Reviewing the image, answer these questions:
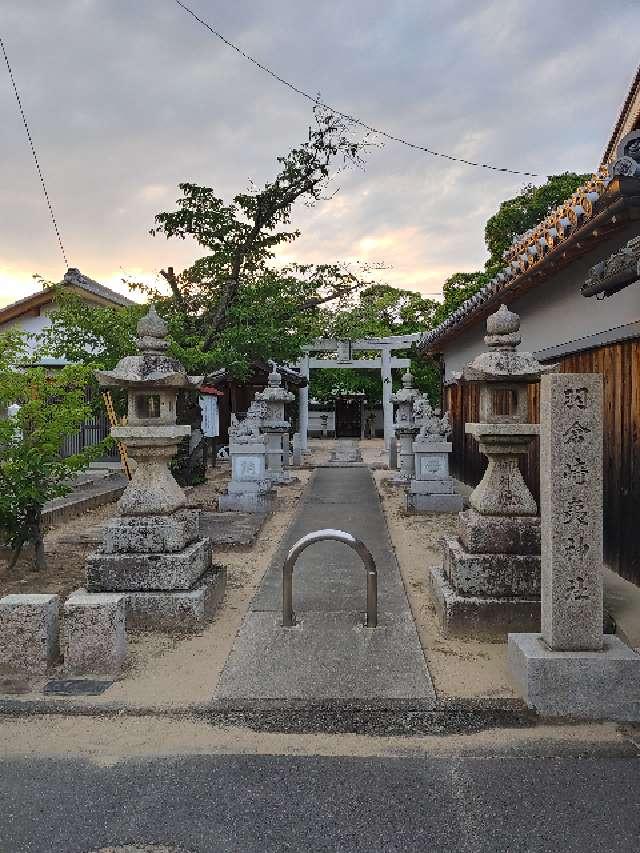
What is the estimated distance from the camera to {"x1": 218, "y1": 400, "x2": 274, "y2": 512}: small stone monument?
1154 cm

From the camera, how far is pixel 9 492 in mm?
6785

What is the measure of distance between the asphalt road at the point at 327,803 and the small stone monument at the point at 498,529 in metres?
1.63

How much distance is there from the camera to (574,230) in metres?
5.54

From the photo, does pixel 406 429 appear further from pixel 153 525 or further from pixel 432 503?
pixel 153 525

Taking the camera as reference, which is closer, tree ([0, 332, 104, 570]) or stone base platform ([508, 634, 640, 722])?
stone base platform ([508, 634, 640, 722])

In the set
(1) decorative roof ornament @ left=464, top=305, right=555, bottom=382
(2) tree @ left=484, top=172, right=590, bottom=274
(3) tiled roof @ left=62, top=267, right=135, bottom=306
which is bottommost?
(1) decorative roof ornament @ left=464, top=305, right=555, bottom=382

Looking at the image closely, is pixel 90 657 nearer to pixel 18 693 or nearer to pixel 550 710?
pixel 18 693

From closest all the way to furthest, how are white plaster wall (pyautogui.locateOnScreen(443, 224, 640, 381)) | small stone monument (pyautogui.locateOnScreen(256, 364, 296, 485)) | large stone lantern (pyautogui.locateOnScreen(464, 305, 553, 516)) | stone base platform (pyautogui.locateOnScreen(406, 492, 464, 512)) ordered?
1. large stone lantern (pyautogui.locateOnScreen(464, 305, 553, 516))
2. white plaster wall (pyautogui.locateOnScreen(443, 224, 640, 381))
3. stone base platform (pyautogui.locateOnScreen(406, 492, 464, 512))
4. small stone monument (pyautogui.locateOnScreen(256, 364, 296, 485))

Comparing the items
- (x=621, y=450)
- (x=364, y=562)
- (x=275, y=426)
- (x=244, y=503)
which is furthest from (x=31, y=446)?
(x=275, y=426)

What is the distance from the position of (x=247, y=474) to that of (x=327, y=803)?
9.08m

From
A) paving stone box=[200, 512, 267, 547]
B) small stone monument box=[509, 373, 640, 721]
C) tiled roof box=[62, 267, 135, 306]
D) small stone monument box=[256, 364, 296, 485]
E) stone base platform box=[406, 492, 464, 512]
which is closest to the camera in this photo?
small stone monument box=[509, 373, 640, 721]

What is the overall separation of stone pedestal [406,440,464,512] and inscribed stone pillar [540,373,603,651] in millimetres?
7490

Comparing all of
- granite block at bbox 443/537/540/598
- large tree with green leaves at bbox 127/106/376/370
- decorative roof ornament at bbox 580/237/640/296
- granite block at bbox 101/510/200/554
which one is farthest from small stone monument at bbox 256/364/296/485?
decorative roof ornament at bbox 580/237/640/296

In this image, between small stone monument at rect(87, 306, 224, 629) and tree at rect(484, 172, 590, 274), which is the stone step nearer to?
small stone monument at rect(87, 306, 224, 629)
